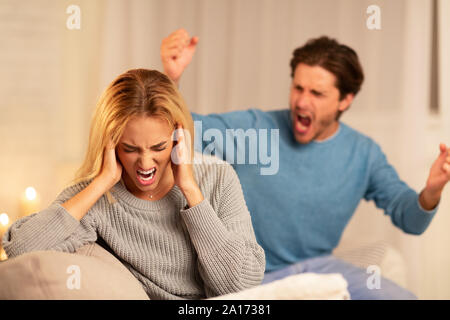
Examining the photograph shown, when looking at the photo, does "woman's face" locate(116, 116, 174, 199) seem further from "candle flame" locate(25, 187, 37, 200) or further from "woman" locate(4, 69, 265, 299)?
"candle flame" locate(25, 187, 37, 200)

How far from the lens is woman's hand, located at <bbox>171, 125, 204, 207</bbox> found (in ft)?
2.91

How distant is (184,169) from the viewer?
35.3 inches

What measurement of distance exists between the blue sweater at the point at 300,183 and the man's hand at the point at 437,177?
0.04 meters

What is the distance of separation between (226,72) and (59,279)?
47.6 inches

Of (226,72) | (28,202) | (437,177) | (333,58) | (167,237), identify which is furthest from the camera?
(226,72)

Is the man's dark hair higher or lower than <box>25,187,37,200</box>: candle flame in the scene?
higher

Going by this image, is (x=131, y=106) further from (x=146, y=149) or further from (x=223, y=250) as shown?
(x=223, y=250)

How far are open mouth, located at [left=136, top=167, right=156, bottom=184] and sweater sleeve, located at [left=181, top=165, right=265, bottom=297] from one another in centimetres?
8

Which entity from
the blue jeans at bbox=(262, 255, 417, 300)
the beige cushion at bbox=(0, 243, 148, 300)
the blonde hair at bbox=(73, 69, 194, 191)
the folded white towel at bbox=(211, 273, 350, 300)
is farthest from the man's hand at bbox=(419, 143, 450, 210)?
the beige cushion at bbox=(0, 243, 148, 300)

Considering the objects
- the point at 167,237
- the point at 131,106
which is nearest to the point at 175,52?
the point at 131,106

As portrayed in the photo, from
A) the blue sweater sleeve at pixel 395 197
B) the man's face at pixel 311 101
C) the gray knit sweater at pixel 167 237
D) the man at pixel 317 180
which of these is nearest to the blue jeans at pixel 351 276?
the man at pixel 317 180

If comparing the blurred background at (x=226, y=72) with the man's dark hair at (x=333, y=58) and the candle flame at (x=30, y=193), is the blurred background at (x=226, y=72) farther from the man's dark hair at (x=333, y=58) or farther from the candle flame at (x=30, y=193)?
the man's dark hair at (x=333, y=58)
